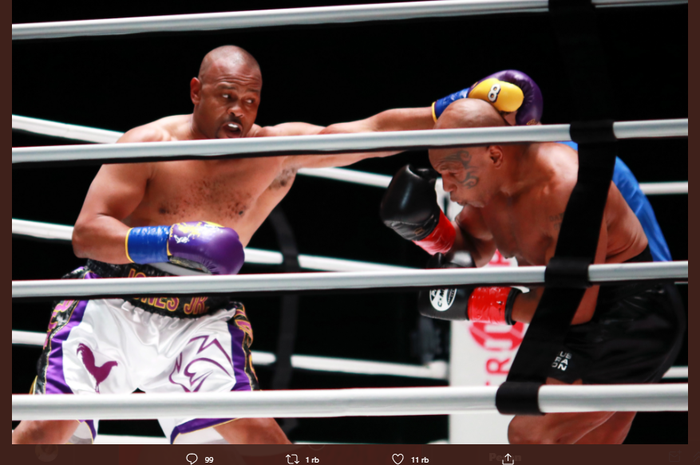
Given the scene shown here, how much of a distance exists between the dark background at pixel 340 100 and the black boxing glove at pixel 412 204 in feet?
4.11

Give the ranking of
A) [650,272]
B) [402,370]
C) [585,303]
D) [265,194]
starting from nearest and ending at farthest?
1. [650,272]
2. [585,303]
3. [265,194]
4. [402,370]

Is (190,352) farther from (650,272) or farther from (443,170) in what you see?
(650,272)

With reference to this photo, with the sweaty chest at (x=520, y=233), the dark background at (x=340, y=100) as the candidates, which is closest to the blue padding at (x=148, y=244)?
the sweaty chest at (x=520, y=233)

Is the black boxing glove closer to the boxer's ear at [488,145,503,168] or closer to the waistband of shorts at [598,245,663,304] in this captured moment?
the boxer's ear at [488,145,503,168]

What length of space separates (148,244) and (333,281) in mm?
494

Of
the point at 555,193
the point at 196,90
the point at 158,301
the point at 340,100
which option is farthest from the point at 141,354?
the point at 340,100

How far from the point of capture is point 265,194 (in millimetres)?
1571

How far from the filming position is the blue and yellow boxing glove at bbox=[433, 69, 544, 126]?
4.24ft

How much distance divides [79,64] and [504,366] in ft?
6.66

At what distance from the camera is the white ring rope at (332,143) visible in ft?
2.55

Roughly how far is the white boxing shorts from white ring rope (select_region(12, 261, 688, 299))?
0.52 meters

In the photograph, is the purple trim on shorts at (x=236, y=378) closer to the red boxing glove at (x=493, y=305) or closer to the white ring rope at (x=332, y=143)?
the red boxing glove at (x=493, y=305)

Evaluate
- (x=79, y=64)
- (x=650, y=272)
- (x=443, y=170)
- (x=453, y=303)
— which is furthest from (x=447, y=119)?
(x=79, y=64)

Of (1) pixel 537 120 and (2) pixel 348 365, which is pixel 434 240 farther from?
(2) pixel 348 365
